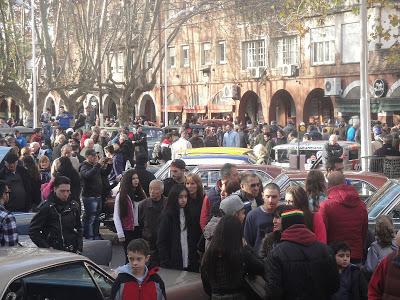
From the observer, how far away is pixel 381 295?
5.69m

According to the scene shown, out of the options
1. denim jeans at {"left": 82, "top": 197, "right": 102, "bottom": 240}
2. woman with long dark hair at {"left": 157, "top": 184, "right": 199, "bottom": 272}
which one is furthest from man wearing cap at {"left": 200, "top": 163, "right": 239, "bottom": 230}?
denim jeans at {"left": 82, "top": 197, "right": 102, "bottom": 240}

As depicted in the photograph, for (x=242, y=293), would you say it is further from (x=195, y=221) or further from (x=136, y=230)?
(x=136, y=230)

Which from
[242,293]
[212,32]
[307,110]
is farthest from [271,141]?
[212,32]

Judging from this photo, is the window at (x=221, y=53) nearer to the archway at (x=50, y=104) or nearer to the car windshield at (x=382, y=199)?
the archway at (x=50, y=104)

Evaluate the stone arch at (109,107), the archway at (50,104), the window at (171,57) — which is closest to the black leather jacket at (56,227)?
the window at (171,57)

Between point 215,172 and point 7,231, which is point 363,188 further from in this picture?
point 7,231

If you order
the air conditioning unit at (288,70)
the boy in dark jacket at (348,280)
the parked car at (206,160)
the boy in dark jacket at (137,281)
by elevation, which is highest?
the air conditioning unit at (288,70)

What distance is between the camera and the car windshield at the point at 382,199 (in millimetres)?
9578

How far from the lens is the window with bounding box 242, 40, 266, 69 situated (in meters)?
42.1

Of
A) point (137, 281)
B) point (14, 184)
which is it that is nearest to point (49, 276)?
point (137, 281)

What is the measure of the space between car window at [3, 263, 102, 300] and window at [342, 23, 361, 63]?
104 ft

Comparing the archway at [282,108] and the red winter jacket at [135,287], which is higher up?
the archway at [282,108]

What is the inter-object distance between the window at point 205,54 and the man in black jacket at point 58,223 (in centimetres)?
3796

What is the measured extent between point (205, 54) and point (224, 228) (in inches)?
1595
